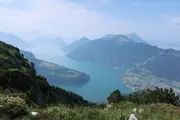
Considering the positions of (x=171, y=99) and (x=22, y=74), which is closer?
(x=171, y=99)

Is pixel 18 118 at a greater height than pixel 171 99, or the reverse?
pixel 171 99

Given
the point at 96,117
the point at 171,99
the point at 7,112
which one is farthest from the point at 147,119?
the point at 171,99

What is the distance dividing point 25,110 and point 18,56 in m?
132

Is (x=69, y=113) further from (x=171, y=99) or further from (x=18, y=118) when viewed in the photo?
(x=171, y=99)

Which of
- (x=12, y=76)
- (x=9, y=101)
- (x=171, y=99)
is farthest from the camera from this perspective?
(x=12, y=76)

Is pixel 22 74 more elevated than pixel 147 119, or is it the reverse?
pixel 22 74

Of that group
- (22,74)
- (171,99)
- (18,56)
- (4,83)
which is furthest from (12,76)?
(18,56)

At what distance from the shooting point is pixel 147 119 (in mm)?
15023

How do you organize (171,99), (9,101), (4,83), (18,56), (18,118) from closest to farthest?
(18,118), (9,101), (171,99), (4,83), (18,56)

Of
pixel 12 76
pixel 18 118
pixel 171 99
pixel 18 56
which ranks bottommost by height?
pixel 18 118

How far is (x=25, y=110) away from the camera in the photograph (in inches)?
612

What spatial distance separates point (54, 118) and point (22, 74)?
72.5m

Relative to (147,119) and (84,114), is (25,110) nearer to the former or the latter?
(84,114)

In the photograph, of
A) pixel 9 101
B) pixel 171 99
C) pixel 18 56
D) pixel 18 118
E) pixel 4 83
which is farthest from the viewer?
pixel 18 56
